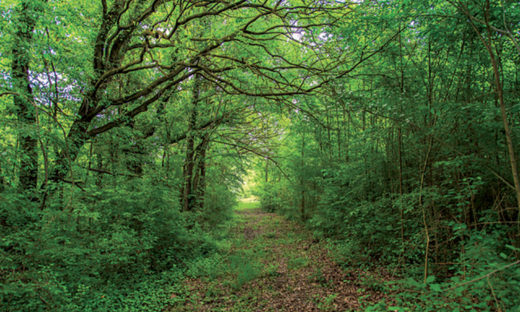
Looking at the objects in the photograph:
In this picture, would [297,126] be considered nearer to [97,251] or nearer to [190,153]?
[190,153]

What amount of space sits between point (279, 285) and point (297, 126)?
5.23 m

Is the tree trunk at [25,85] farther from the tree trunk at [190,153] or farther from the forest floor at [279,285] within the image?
the tree trunk at [190,153]

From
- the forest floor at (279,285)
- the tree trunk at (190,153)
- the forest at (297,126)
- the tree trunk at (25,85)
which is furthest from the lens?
the tree trunk at (190,153)

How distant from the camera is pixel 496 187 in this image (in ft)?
13.1

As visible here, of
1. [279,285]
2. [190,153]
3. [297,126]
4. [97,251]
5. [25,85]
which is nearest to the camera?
[25,85]

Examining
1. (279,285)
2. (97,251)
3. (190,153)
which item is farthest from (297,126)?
(97,251)

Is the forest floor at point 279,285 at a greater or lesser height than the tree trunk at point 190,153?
lesser

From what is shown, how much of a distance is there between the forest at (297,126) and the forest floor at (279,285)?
5cm

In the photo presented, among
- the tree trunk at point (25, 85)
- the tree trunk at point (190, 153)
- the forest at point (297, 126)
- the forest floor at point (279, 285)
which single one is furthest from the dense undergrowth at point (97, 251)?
the tree trunk at point (190, 153)

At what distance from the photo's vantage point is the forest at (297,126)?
3.60 m

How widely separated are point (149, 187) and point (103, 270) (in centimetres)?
219

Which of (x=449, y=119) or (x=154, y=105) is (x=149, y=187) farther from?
(x=449, y=119)

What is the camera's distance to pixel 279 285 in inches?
217

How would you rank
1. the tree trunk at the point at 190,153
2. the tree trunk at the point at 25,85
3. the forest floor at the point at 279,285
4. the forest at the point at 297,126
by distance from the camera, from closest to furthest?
the forest at the point at 297,126 → the tree trunk at the point at 25,85 → the forest floor at the point at 279,285 → the tree trunk at the point at 190,153
